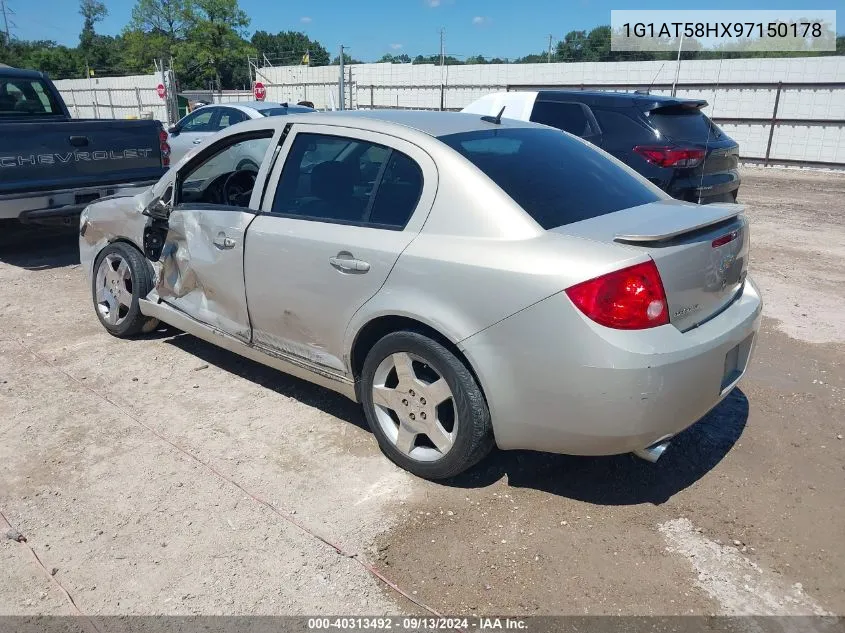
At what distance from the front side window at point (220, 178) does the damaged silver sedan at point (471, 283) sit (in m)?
0.16

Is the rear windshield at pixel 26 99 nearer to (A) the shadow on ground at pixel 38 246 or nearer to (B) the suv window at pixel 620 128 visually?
(A) the shadow on ground at pixel 38 246

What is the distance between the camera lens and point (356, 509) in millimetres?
3043

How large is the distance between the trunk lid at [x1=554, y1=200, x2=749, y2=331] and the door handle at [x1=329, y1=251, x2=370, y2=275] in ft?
3.09

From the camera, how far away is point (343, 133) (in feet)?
11.6

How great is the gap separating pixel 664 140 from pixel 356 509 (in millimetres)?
5582

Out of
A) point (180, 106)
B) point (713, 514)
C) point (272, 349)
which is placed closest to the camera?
point (713, 514)

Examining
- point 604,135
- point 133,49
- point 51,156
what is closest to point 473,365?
point 604,135

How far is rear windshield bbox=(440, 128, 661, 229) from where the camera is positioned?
3.06m

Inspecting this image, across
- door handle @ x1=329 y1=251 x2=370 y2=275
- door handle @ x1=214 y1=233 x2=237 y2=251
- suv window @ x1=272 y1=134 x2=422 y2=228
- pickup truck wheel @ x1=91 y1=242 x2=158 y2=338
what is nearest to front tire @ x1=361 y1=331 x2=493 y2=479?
door handle @ x1=329 y1=251 x2=370 y2=275

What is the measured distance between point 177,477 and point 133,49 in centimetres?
8158

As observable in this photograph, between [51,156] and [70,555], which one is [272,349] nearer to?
[70,555]

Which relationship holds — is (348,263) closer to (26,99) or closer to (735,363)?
(735,363)

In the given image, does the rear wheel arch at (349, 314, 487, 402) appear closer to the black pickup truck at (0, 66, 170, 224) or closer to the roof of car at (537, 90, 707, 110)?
the black pickup truck at (0, 66, 170, 224)

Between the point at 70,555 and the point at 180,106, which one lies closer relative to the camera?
the point at 70,555
